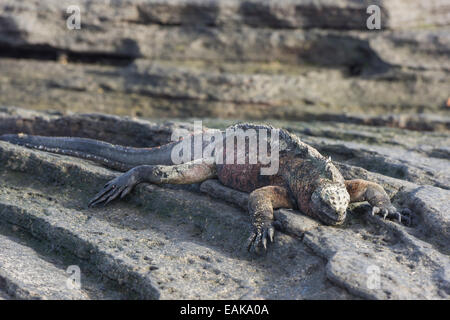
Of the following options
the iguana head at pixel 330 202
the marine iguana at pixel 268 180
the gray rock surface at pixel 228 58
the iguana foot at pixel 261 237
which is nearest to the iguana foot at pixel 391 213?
the marine iguana at pixel 268 180

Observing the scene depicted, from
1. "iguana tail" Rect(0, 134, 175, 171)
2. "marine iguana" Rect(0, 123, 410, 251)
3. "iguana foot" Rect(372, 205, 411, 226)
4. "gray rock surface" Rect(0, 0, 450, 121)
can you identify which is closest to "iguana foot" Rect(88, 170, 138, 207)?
"marine iguana" Rect(0, 123, 410, 251)

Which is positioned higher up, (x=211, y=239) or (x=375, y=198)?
(x=375, y=198)

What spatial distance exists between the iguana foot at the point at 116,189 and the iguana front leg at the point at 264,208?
4.25ft

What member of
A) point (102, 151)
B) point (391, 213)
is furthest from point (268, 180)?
A: point (102, 151)

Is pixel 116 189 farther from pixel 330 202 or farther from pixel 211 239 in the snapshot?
pixel 330 202

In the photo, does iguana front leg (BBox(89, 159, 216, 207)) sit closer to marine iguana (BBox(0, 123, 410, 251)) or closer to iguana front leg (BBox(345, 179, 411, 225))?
marine iguana (BBox(0, 123, 410, 251))

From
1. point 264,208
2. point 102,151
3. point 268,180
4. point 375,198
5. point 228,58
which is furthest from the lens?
point 228,58

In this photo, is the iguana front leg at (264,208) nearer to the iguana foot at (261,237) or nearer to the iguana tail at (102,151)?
the iguana foot at (261,237)

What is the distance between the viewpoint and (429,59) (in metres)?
9.41

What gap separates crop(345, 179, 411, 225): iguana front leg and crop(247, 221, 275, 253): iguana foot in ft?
2.83

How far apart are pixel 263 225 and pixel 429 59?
686 centimetres

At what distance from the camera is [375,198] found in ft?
14.1

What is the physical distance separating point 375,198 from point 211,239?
1.45 meters
